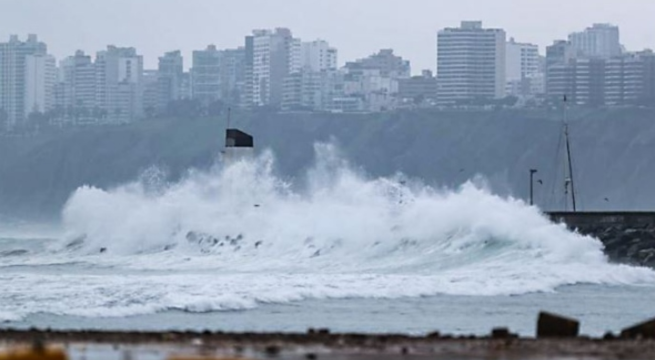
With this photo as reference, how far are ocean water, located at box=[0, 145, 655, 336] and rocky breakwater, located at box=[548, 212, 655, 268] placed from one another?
74cm

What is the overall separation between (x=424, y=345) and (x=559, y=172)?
14713 cm

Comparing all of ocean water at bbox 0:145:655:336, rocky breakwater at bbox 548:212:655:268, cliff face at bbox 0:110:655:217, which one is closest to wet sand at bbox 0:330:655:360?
ocean water at bbox 0:145:655:336

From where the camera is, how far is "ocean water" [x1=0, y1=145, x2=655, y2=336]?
36125 mm

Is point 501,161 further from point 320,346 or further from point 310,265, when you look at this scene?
point 320,346

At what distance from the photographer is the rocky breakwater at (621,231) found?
55.3 m

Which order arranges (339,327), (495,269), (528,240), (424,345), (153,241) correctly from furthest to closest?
(153,241) → (528,240) → (495,269) → (339,327) → (424,345)

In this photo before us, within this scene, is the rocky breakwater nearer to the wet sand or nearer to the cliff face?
the wet sand

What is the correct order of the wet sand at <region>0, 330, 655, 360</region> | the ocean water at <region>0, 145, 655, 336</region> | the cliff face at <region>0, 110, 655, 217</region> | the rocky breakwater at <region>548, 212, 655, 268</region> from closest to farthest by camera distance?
1. the wet sand at <region>0, 330, 655, 360</region>
2. the ocean water at <region>0, 145, 655, 336</region>
3. the rocky breakwater at <region>548, 212, 655, 268</region>
4. the cliff face at <region>0, 110, 655, 217</region>

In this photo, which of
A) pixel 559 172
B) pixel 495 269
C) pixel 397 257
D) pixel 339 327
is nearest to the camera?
pixel 339 327

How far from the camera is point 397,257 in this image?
196ft

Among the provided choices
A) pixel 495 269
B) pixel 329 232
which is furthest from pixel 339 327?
pixel 329 232

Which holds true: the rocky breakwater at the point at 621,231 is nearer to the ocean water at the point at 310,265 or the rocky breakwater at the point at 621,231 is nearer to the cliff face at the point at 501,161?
the ocean water at the point at 310,265

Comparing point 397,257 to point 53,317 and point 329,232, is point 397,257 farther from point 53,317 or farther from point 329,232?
point 53,317

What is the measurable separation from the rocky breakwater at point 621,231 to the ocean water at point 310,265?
0.74 metres
